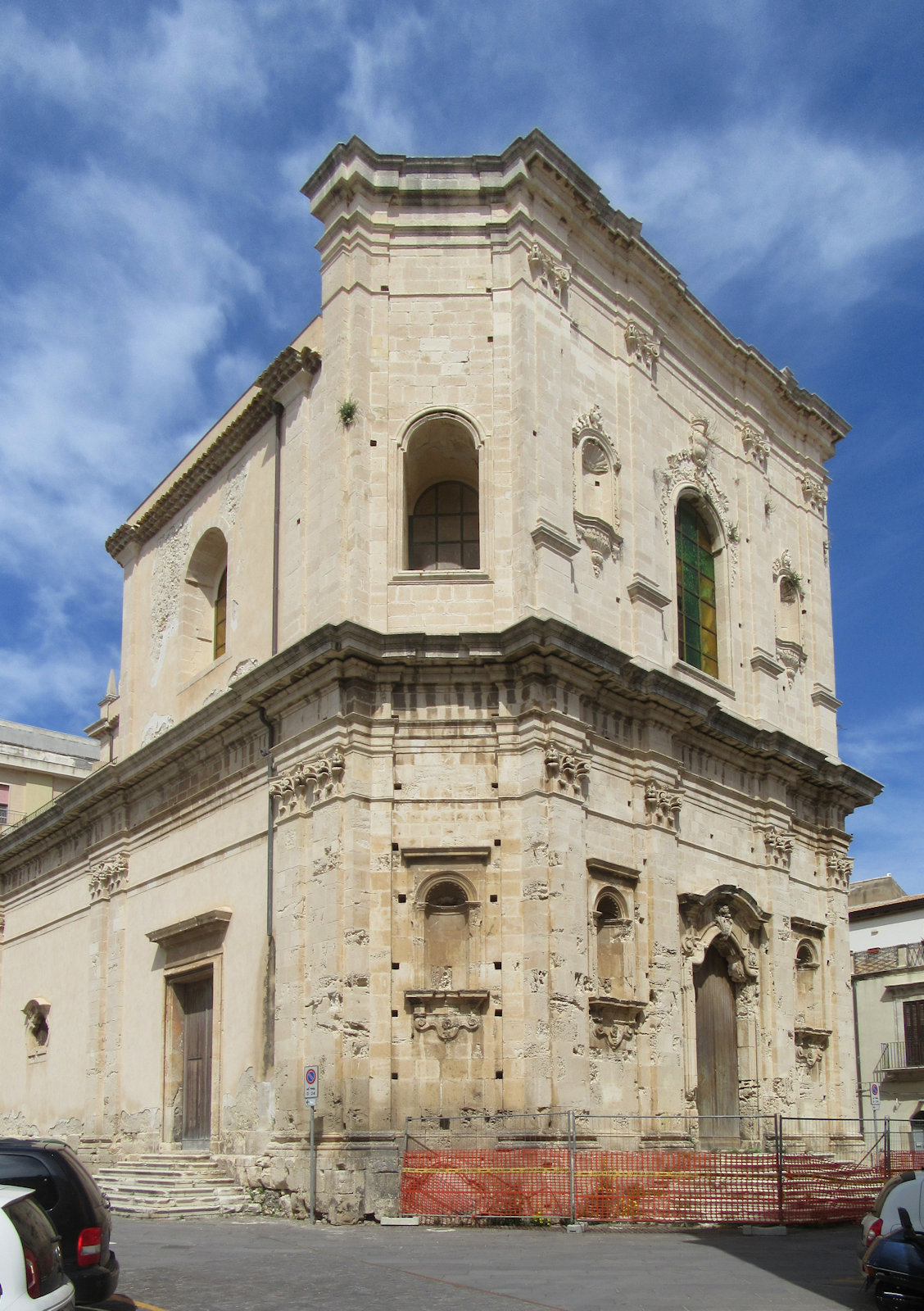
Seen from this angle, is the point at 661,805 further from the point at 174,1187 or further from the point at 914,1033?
the point at 914,1033

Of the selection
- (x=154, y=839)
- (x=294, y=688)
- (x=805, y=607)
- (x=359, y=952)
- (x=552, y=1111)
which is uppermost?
(x=805, y=607)

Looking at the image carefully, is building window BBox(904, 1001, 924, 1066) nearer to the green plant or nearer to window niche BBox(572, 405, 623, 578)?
window niche BBox(572, 405, 623, 578)

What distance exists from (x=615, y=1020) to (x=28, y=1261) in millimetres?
13329

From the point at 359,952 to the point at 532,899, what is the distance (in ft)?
7.80

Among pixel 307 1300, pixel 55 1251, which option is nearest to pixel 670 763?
pixel 307 1300

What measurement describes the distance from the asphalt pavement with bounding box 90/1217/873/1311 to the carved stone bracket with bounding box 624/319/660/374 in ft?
45.6

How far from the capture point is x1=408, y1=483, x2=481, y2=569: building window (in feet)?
72.2

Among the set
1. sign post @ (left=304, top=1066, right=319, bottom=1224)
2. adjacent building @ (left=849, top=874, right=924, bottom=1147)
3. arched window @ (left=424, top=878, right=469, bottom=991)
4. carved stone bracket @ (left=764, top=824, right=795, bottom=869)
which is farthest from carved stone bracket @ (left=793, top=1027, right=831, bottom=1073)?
adjacent building @ (left=849, top=874, right=924, bottom=1147)

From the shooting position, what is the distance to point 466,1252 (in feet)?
45.0

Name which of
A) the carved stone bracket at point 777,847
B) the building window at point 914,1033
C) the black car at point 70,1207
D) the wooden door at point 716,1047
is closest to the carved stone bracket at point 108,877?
the wooden door at point 716,1047

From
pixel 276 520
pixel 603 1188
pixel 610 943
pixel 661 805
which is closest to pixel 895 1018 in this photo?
pixel 661 805

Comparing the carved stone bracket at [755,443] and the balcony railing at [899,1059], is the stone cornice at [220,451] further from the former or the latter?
the balcony railing at [899,1059]

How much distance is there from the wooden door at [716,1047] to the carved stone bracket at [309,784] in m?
6.93

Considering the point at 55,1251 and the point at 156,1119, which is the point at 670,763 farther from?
the point at 55,1251
